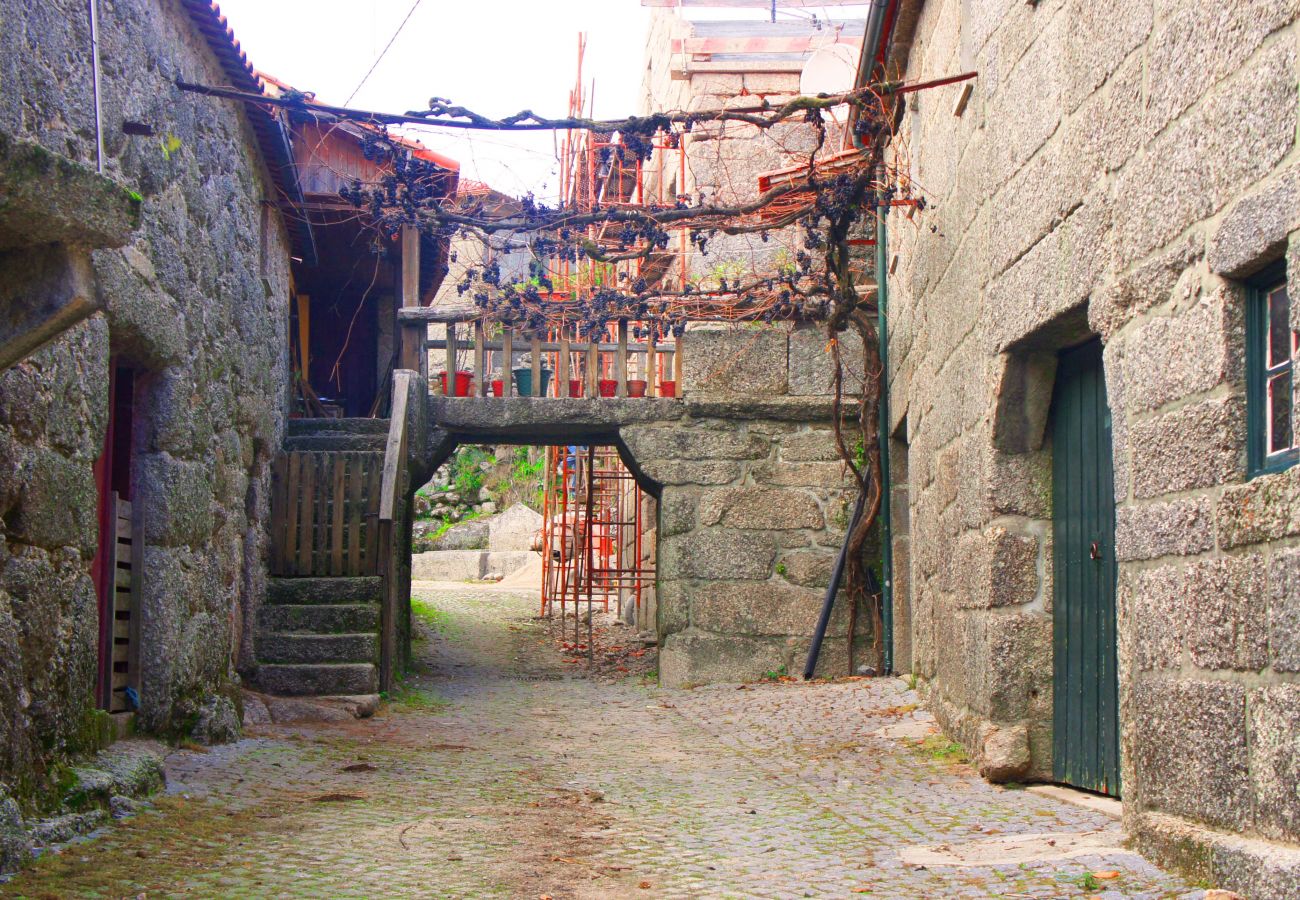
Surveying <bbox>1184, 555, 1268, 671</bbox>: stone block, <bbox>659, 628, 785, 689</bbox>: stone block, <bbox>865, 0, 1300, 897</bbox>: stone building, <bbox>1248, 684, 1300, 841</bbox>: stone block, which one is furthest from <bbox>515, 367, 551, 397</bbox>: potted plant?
<bbox>1248, 684, 1300, 841</bbox>: stone block

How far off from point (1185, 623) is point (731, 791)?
2251 mm

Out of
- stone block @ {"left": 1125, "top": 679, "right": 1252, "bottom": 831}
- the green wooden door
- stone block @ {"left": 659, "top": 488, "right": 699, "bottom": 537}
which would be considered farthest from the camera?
stone block @ {"left": 659, "top": 488, "right": 699, "bottom": 537}

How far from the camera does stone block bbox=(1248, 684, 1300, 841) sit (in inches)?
103

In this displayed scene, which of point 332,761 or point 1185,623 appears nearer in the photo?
point 1185,623

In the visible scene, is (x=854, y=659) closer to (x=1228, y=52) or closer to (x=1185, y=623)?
(x=1185, y=623)

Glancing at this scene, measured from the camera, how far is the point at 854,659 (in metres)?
8.76

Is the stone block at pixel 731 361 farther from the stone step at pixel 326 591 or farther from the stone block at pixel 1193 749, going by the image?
the stone block at pixel 1193 749

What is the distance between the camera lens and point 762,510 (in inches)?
352

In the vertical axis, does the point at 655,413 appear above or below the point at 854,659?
above

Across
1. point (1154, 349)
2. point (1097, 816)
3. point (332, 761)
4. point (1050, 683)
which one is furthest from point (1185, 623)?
point (332, 761)

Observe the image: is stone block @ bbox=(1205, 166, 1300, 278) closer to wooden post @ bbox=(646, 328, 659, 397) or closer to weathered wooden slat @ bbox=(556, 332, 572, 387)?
wooden post @ bbox=(646, 328, 659, 397)

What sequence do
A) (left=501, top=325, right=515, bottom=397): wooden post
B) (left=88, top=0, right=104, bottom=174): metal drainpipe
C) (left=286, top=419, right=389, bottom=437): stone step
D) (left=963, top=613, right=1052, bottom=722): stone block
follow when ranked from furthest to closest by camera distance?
(left=286, top=419, right=389, bottom=437): stone step < (left=501, top=325, right=515, bottom=397): wooden post < (left=963, top=613, right=1052, bottom=722): stone block < (left=88, top=0, right=104, bottom=174): metal drainpipe

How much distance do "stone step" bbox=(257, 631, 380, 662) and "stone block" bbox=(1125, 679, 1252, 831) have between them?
5.25m

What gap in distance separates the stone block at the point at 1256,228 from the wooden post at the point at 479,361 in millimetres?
6551
